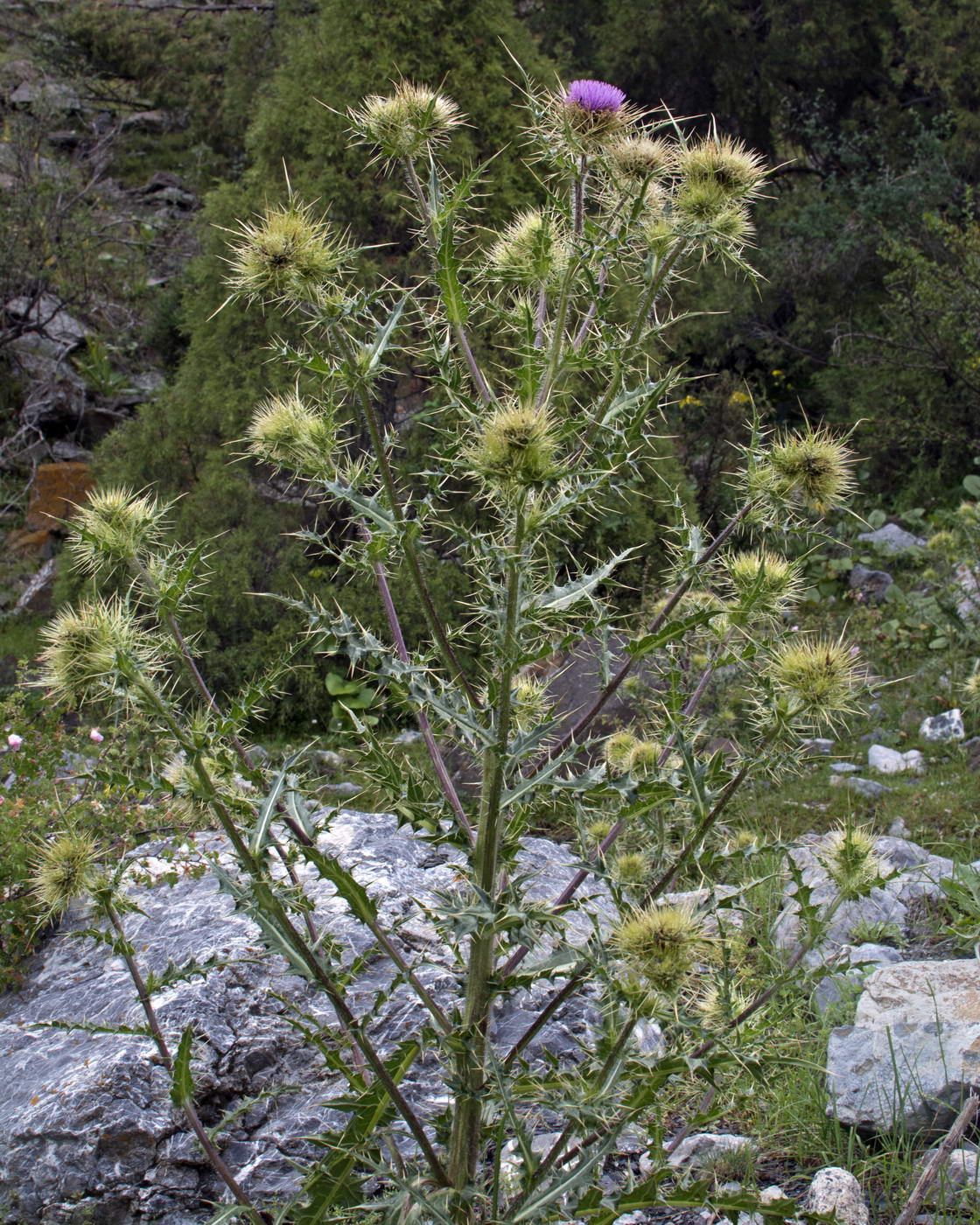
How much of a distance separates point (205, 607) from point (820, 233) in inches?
276

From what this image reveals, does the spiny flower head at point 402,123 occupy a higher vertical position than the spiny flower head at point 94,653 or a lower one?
higher

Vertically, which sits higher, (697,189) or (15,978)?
(697,189)

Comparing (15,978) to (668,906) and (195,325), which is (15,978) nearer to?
(668,906)

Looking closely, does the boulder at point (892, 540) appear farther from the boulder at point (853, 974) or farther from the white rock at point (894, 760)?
the boulder at point (853, 974)

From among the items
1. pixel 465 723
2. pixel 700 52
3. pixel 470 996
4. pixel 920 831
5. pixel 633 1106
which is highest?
pixel 700 52

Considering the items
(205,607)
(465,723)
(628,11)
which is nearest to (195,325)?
(205,607)

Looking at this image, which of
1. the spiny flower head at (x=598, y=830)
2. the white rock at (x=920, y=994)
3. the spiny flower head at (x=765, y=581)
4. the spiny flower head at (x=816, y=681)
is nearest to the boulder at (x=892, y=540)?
the white rock at (x=920, y=994)

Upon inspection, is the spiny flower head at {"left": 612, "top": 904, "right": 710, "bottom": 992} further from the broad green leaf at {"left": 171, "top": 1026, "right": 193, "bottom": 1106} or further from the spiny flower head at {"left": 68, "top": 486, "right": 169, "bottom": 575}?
the spiny flower head at {"left": 68, "top": 486, "right": 169, "bottom": 575}

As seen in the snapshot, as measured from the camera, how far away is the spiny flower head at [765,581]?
6.11ft

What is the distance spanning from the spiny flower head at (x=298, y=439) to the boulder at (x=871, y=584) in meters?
6.11

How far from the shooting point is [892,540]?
8.20 meters

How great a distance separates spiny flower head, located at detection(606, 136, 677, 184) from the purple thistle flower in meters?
0.06

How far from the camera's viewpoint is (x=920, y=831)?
4.50 m

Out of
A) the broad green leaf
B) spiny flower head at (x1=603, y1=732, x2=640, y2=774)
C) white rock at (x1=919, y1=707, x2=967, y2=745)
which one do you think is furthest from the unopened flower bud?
white rock at (x1=919, y1=707, x2=967, y2=745)
